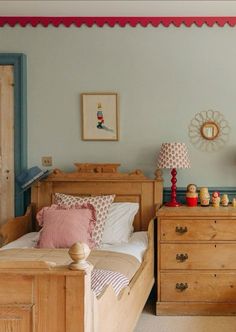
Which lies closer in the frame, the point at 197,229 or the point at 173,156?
the point at 197,229

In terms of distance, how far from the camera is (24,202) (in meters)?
4.29

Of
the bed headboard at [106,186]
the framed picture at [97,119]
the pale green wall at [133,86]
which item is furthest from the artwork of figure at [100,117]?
the bed headboard at [106,186]

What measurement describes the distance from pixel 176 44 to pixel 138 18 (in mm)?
381

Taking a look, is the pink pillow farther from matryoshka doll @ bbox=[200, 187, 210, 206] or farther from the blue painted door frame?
matryoshka doll @ bbox=[200, 187, 210, 206]

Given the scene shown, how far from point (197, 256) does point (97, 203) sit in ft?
2.76

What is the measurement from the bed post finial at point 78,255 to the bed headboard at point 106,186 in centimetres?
218

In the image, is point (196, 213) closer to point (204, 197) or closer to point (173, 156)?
point (204, 197)

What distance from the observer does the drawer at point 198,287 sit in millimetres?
3657

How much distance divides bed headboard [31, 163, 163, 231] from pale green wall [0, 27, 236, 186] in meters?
0.14

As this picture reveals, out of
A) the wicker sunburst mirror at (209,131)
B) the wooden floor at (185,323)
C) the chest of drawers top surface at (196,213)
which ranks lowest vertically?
the wooden floor at (185,323)

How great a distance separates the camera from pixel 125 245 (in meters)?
3.59

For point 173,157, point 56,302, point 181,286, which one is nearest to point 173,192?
point 173,157

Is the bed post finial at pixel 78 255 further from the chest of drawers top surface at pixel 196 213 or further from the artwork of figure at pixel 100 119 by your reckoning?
the artwork of figure at pixel 100 119

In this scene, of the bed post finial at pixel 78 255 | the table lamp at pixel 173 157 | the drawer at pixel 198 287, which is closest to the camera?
the bed post finial at pixel 78 255
